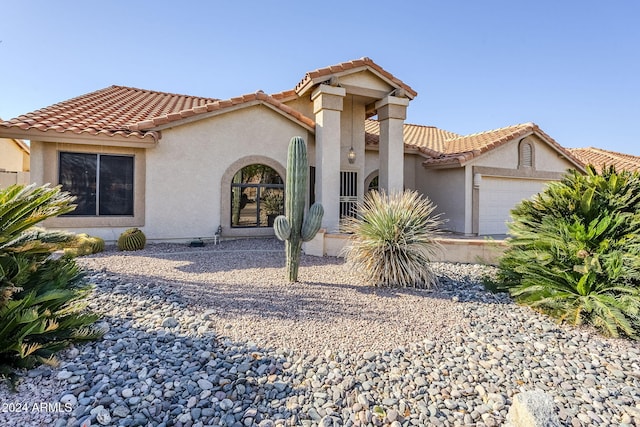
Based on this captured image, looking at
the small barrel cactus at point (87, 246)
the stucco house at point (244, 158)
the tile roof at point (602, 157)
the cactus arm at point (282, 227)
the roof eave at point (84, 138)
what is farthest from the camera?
the tile roof at point (602, 157)

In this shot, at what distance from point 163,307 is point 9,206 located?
111 inches

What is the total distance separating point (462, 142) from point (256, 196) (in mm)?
13626

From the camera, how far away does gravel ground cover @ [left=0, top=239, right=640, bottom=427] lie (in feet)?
11.2

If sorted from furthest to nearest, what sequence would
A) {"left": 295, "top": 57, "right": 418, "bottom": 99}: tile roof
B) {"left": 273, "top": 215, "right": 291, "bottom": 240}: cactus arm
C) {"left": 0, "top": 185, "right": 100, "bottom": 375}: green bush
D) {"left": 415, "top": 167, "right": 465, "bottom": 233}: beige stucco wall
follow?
{"left": 415, "top": 167, "right": 465, "bottom": 233}: beige stucco wall, {"left": 295, "top": 57, "right": 418, "bottom": 99}: tile roof, {"left": 273, "top": 215, "right": 291, "bottom": 240}: cactus arm, {"left": 0, "top": 185, "right": 100, "bottom": 375}: green bush

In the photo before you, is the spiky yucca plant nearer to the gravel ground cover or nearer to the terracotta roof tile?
the gravel ground cover

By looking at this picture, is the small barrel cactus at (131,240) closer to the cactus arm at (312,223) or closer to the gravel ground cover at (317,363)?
the gravel ground cover at (317,363)

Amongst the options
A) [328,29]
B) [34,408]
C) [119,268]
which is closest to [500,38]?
[328,29]

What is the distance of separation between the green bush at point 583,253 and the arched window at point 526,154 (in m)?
11.1

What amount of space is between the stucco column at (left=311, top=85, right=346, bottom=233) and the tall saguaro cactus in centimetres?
534

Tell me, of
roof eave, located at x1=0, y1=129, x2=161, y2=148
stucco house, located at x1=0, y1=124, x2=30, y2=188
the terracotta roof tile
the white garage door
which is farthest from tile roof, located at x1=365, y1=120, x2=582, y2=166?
stucco house, located at x1=0, y1=124, x2=30, y2=188

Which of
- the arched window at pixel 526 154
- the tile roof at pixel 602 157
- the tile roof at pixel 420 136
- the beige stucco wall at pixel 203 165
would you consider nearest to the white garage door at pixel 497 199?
the arched window at pixel 526 154

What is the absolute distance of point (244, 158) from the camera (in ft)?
45.1

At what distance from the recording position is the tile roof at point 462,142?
16.0 metres

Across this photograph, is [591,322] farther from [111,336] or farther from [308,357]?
[111,336]
